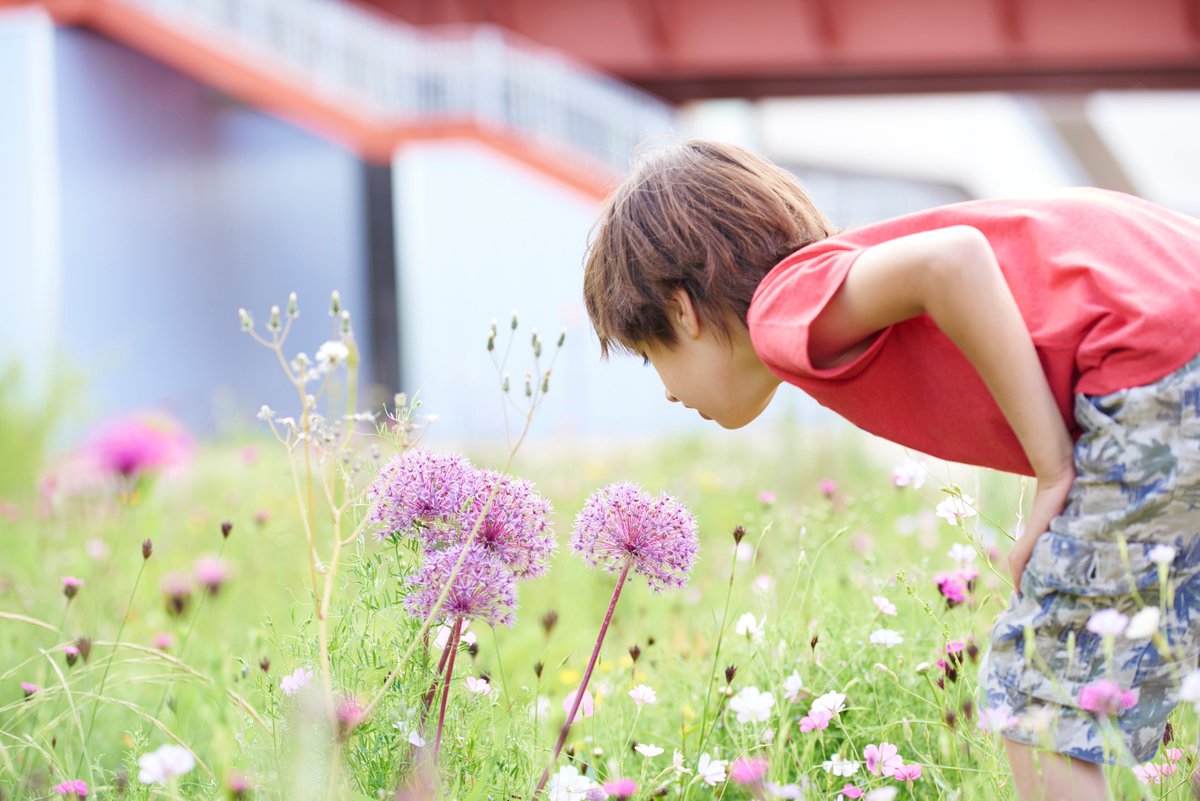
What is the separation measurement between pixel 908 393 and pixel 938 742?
527 mm

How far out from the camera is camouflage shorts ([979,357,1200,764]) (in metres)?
1.34

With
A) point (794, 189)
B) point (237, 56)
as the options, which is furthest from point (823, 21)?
point (794, 189)

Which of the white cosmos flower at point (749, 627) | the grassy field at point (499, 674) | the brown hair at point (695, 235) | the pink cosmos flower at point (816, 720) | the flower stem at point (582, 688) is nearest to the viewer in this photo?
the flower stem at point (582, 688)

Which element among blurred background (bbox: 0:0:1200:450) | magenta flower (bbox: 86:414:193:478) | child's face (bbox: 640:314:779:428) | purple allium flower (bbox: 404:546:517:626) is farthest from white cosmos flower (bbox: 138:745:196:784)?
blurred background (bbox: 0:0:1200:450)

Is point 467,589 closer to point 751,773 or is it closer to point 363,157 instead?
point 751,773

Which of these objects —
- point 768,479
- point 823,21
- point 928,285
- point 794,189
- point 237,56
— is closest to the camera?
Answer: point 928,285

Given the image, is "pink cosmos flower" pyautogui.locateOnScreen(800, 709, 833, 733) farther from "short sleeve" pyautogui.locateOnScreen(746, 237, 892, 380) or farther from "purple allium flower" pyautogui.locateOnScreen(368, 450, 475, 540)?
"purple allium flower" pyautogui.locateOnScreen(368, 450, 475, 540)

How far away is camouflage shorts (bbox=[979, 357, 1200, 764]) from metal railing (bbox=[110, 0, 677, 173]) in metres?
9.12

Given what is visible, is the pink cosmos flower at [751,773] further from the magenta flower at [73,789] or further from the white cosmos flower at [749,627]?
the magenta flower at [73,789]

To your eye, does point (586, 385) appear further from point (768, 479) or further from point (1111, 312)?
point (1111, 312)

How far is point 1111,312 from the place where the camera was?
1.38m

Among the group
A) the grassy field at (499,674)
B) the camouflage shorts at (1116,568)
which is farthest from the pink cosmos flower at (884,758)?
the camouflage shorts at (1116,568)

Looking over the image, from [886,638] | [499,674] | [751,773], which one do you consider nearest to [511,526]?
[751,773]

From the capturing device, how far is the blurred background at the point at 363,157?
9180mm
